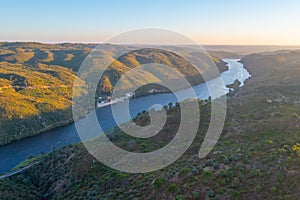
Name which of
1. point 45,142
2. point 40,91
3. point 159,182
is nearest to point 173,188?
point 159,182

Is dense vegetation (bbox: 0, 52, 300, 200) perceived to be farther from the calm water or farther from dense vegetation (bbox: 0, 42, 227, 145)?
dense vegetation (bbox: 0, 42, 227, 145)

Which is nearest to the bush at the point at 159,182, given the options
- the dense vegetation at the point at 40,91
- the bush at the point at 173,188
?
the bush at the point at 173,188

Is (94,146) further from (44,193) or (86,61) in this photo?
(86,61)

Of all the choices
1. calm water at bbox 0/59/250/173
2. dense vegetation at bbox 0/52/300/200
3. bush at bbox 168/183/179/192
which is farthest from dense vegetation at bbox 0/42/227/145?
bush at bbox 168/183/179/192

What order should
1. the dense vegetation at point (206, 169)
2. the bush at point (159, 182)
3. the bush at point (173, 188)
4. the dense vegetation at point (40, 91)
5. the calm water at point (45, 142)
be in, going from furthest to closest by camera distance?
the dense vegetation at point (40, 91)
the calm water at point (45, 142)
the bush at point (159, 182)
the bush at point (173, 188)
the dense vegetation at point (206, 169)

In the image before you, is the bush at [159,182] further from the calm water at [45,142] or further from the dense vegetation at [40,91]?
the dense vegetation at [40,91]

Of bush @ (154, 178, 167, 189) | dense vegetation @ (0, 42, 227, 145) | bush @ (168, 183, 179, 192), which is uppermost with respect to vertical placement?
bush @ (168, 183, 179, 192)

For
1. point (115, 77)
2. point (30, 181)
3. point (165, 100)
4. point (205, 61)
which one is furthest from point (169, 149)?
point (205, 61)

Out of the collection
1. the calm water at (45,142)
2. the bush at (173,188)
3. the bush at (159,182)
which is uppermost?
the bush at (173,188)
